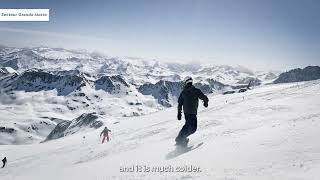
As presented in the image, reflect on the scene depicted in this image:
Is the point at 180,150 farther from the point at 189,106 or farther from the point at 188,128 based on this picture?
the point at 189,106

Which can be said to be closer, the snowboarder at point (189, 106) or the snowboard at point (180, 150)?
the snowboard at point (180, 150)

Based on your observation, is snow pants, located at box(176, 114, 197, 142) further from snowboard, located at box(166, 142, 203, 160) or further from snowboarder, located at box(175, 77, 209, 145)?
snowboard, located at box(166, 142, 203, 160)

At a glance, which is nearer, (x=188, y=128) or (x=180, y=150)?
(x=180, y=150)

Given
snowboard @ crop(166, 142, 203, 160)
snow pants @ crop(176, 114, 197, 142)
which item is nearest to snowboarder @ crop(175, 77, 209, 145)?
snow pants @ crop(176, 114, 197, 142)

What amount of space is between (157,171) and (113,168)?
212cm

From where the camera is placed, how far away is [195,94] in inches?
515

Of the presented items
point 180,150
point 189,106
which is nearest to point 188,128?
point 189,106

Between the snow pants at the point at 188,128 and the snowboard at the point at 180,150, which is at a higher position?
the snow pants at the point at 188,128

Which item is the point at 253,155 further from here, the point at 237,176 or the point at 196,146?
the point at 196,146

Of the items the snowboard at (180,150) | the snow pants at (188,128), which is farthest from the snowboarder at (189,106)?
the snowboard at (180,150)

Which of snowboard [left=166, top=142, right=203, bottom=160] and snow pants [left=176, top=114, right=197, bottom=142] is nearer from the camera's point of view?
snowboard [left=166, top=142, right=203, bottom=160]

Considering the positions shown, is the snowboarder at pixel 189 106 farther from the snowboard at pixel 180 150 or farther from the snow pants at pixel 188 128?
the snowboard at pixel 180 150

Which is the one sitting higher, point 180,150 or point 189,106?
point 189,106

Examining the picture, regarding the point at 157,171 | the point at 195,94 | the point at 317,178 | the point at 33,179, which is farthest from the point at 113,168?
the point at 317,178
